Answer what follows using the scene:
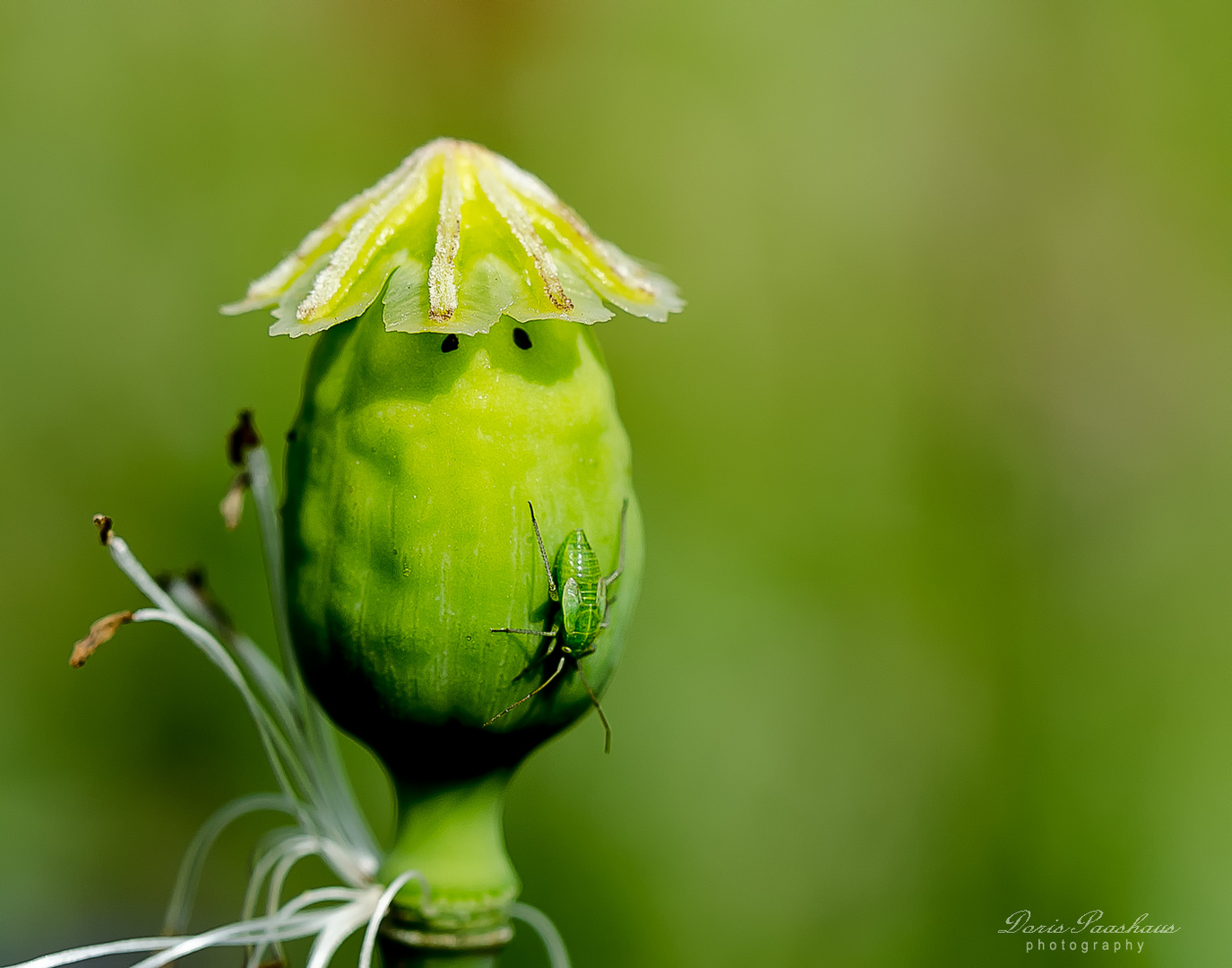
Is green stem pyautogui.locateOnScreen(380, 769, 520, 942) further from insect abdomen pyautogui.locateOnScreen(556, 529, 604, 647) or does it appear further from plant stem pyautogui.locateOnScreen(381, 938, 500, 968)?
insect abdomen pyautogui.locateOnScreen(556, 529, 604, 647)

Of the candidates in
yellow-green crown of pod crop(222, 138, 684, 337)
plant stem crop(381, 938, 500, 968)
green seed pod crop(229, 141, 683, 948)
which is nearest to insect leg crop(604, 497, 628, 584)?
green seed pod crop(229, 141, 683, 948)

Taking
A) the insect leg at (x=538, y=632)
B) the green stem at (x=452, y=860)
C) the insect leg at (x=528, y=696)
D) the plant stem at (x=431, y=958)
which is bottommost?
the plant stem at (x=431, y=958)

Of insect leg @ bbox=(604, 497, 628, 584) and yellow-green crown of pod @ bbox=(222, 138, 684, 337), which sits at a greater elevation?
yellow-green crown of pod @ bbox=(222, 138, 684, 337)

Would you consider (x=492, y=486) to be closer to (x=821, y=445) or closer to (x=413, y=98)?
(x=821, y=445)

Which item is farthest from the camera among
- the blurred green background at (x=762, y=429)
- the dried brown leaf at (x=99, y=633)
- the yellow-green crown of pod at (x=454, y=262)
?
the blurred green background at (x=762, y=429)

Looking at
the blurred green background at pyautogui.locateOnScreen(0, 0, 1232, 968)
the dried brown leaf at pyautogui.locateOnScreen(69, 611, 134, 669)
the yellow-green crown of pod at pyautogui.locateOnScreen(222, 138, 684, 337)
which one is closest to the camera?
the yellow-green crown of pod at pyautogui.locateOnScreen(222, 138, 684, 337)

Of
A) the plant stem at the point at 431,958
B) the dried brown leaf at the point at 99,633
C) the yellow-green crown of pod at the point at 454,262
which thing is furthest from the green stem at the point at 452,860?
the yellow-green crown of pod at the point at 454,262

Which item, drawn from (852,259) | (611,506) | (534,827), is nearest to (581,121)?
(852,259)

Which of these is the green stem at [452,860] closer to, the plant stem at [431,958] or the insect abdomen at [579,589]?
the plant stem at [431,958]
